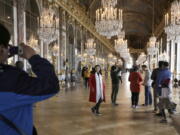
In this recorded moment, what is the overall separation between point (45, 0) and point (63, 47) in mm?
5092

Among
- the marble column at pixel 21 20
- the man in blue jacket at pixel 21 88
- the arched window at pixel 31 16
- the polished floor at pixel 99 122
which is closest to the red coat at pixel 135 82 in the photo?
the polished floor at pixel 99 122

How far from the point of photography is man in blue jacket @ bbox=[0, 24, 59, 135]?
4.45ft

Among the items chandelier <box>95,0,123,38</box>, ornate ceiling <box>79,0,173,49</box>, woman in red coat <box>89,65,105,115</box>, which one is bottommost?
woman in red coat <box>89,65,105,115</box>

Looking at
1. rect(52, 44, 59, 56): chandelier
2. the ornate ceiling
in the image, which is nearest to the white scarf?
rect(52, 44, 59, 56): chandelier

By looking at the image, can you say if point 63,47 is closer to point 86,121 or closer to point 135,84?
point 135,84

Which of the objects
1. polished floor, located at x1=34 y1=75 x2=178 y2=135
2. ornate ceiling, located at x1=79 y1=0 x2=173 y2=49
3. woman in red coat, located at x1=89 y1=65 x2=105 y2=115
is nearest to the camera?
polished floor, located at x1=34 y1=75 x2=178 y2=135

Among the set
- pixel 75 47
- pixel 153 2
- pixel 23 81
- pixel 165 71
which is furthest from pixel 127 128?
pixel 153 2

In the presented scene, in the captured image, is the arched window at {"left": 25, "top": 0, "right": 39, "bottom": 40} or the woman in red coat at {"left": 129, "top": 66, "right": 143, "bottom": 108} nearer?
the woman in red coat at {"left": 129, "top": 66, "right": 143, "bottom": 108}

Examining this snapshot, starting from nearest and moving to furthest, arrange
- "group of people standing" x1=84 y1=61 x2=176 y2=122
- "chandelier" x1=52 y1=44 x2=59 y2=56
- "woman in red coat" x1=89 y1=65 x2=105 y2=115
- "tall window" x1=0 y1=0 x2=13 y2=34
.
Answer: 1. "group of people standing" x1=84 y1=61 x2=176 y2=122
2. "woman in red coat" x1=89 y1=65 x2=105 y2=115
3. "tall window" x1=0 y1=0 x2=13 y2=34
4. "chandelier" x1=52 y1=44 x2=59 y2=56

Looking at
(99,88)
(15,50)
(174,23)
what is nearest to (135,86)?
(99,88)

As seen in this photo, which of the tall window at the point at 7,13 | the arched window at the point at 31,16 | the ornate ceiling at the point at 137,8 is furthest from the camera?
the ornate ceiling at the point at 137,8

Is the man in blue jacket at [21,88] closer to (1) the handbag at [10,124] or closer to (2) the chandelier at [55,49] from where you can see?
(1) the handbag at [10,124]

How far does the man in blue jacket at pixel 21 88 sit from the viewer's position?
1355 mm

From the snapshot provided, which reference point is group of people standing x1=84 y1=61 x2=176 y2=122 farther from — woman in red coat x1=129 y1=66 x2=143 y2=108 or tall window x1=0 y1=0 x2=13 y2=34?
tall window x1=0 y1=0 x2=13 y2=34
